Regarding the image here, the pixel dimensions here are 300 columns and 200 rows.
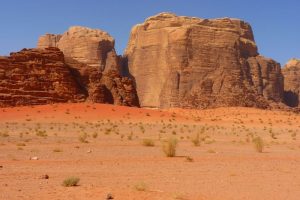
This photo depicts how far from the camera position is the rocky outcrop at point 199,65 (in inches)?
3533

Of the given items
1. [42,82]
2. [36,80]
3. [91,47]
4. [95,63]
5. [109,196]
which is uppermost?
[91,47]

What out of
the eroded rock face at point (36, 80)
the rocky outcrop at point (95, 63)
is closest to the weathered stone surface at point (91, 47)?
the rocky outcrop at point (95, 63)

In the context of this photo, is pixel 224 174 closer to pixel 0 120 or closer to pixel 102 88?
pixel 0 120

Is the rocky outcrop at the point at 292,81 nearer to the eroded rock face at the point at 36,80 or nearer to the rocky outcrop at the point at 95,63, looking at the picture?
the rocky outcrop at the point at 95,63

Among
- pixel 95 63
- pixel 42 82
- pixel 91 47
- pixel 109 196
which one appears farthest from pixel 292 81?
pixel 109 196

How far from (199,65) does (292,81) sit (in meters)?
38.3

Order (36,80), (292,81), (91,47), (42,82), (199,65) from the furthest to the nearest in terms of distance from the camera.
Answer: (292,81), (91,47), (199,65), (42,82), (36,80)

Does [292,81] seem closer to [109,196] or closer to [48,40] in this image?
[48,40]

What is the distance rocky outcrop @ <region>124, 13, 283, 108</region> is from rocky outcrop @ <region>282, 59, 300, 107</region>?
381 inches

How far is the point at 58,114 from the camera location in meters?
51.8

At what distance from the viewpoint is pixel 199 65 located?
307 ft

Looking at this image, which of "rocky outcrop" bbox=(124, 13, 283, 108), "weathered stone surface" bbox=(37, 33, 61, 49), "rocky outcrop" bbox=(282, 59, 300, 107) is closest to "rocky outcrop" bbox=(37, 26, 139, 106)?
"weathered stone surface" bbox=(37, 33, 61, 49)

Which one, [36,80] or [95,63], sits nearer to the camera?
[36,80]

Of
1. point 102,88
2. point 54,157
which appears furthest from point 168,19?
point 54,157
